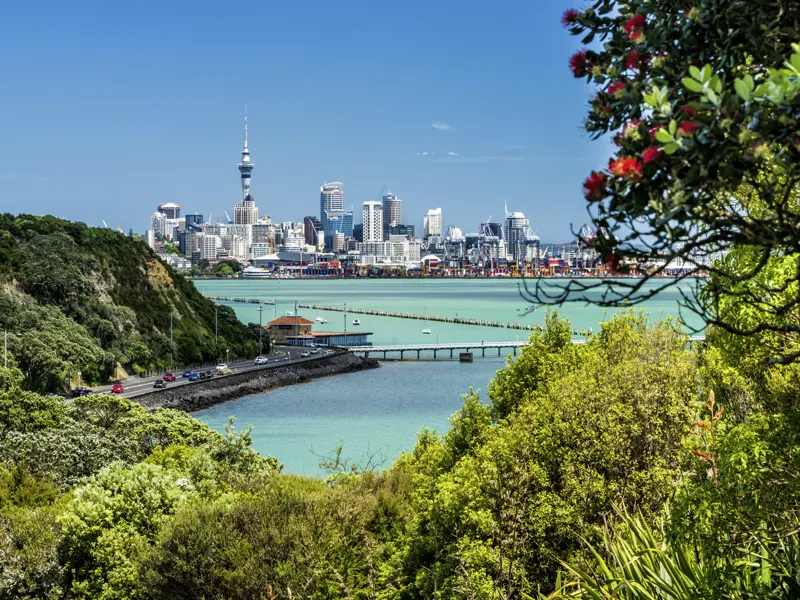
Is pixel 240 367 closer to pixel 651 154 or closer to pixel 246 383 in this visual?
pixel 246 383

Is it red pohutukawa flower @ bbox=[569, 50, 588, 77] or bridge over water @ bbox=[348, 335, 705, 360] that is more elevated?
red pohutukawa flower @ bbox=[569, 50, 588, 77]

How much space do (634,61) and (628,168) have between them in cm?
48

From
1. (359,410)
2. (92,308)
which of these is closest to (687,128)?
(359,410)

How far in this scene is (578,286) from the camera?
243 centimetres

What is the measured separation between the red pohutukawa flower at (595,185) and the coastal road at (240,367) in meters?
34.8

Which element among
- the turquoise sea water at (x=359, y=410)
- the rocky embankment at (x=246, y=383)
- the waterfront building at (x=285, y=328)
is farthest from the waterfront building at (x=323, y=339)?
the rocky embankment at (x=246, y=383)

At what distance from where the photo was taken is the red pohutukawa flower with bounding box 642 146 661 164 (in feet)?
6.73

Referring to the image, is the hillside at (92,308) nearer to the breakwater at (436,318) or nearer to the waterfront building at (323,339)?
the waterfront building at (323,339)

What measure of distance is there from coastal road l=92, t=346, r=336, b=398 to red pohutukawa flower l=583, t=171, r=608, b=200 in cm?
3481

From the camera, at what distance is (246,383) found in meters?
43.1

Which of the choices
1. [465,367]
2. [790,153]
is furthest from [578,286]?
[465,367]

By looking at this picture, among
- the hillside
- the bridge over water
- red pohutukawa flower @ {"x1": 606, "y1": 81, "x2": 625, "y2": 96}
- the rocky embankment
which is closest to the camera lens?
red pohutukawa flower @ {"x1": 606, "y1": 81, "x2": 625, "y2": 96}

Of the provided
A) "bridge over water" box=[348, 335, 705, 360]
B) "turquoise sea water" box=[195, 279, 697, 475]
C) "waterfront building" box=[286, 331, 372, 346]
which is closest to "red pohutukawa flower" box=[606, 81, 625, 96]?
"turquoise sea water" box=[195, 279, 697, 475]

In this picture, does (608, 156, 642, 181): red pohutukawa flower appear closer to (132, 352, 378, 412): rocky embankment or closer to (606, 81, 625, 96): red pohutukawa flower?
(606, 81, 625, 96): red pohutukawa flower
